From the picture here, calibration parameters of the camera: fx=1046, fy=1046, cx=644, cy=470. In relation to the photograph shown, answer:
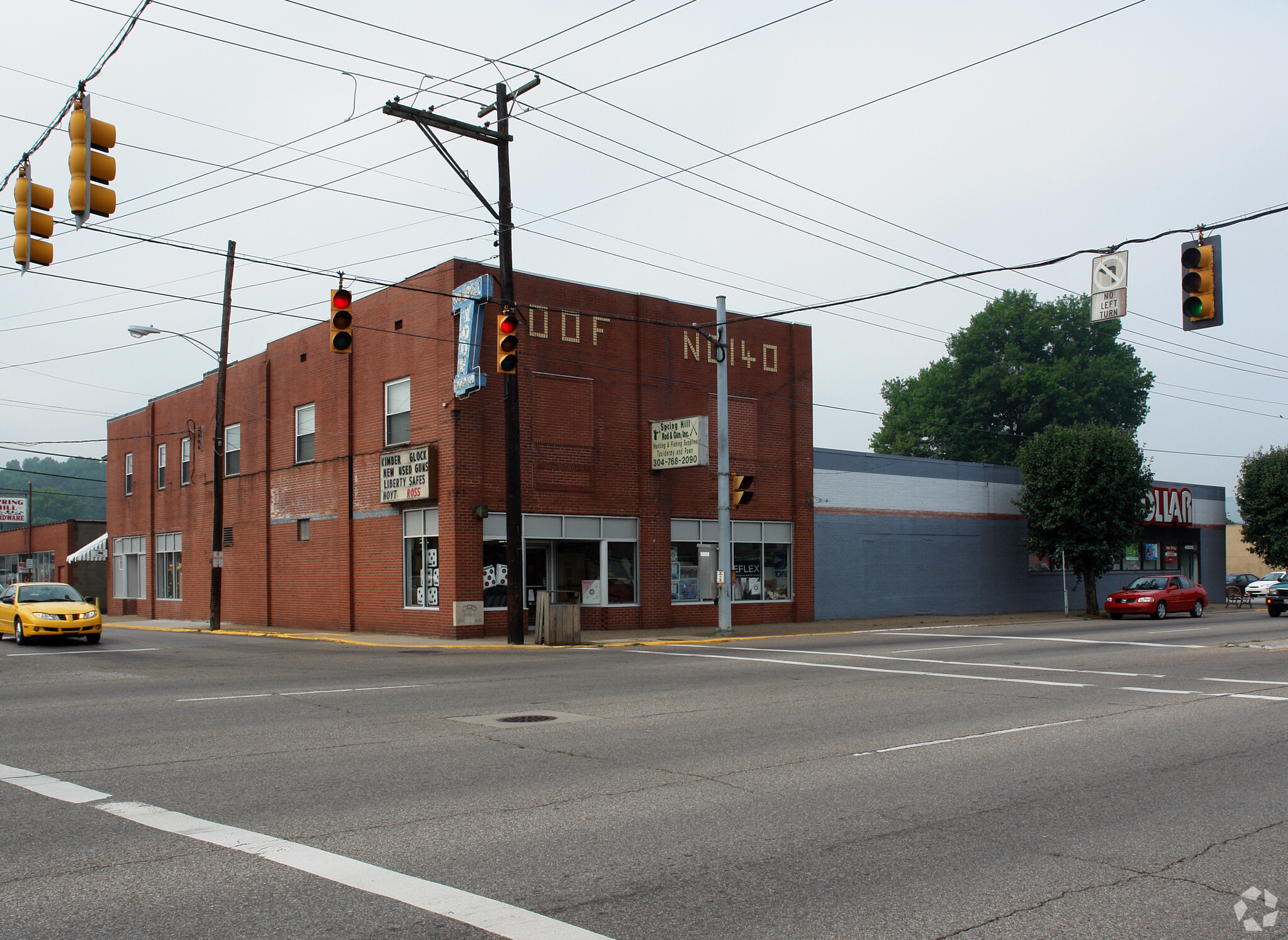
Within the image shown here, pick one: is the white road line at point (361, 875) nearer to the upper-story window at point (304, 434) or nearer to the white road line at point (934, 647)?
the white road line at point (934, 647)

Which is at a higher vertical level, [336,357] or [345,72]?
[345,72]

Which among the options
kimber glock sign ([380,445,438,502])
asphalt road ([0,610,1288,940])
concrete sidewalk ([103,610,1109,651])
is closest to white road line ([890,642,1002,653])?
concrete sidewalk ([103,610,1109,651])

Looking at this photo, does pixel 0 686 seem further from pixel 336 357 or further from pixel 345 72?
pixel 336 357

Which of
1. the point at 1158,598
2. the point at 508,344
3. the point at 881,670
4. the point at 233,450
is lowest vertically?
the point at 1158,598

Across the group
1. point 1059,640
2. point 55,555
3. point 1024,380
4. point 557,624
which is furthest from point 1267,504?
point 55,555

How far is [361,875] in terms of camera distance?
18.6 ft

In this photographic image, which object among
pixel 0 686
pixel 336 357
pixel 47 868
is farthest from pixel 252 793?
pixel 336 357

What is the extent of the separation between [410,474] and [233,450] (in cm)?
1231

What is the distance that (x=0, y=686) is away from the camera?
15.1 meters

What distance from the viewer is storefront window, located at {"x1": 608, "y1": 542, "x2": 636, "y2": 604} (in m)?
28.3

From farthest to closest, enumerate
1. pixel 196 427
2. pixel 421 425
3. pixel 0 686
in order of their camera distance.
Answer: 1. pixel 196 427
2. pixel 421 425
3. pixel 0 686

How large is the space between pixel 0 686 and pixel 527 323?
14769mm

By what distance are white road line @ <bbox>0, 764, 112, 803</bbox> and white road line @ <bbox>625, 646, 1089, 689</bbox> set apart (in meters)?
11.9

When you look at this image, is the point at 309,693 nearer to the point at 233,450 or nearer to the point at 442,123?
the point at 442,123
